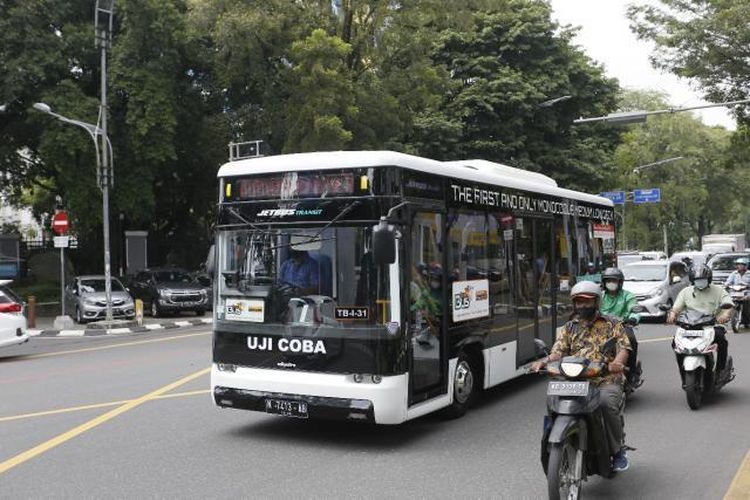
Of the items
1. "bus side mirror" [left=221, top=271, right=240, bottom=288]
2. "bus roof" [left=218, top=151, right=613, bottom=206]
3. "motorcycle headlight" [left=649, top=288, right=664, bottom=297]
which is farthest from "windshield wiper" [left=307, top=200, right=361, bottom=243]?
"motorcycle headlight" [left=649, top=288, right=664, bottom=297]

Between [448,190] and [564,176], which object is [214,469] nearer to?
[448,190]

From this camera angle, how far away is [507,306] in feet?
31.6

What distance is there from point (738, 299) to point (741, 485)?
1300cm

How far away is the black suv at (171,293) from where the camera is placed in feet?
82.8

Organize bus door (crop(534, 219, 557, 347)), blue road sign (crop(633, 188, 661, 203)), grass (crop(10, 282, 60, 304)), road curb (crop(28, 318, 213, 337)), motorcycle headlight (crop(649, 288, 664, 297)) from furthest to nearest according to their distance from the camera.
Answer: blue road sign (crop(633, 188, 661, 203)) < grass (crop(10, 282, 60, 304)) < road curb (crop(28, 318, 213, 337)) < motorcycle headlight (crop(649, 288, 664, 297)) < bus door (crop(534, 219, 557, 347))

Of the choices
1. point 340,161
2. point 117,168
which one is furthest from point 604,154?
point 340,161

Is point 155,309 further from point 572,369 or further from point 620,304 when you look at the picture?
point 572,369

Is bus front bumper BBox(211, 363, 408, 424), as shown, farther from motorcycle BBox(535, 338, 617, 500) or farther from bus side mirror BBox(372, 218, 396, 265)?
motorcycle BBox(535, 338, 617, 500)

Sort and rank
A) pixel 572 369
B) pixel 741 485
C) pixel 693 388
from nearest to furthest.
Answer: pixel 572 369, pixel 741 485, pixel 693 388

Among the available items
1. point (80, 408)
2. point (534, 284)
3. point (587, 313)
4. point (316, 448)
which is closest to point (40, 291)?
point (80, 408)

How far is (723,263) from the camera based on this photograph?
84.8 feet

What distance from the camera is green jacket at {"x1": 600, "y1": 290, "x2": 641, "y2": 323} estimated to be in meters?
9.05

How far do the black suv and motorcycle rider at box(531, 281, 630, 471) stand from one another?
20895 mm

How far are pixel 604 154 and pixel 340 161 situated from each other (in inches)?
1184
